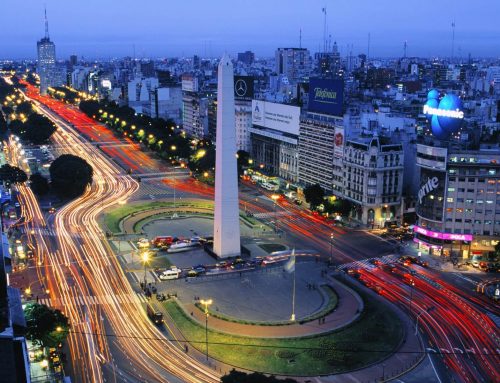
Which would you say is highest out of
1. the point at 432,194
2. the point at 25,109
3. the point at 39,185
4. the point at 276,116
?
the point at 276,116

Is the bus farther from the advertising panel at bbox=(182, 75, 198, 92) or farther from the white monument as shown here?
the advertising panel at bbox=(182, 75, 198, 92)

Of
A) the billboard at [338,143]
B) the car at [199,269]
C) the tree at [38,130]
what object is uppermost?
the billboard at [338,143]

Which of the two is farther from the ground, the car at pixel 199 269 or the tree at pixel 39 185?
the tree at pixel 39 185

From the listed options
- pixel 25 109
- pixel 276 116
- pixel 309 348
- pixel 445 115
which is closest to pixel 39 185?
pixel 276 116

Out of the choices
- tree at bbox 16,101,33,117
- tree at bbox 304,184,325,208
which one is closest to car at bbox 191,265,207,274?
tree at bbox 304,184,325,208

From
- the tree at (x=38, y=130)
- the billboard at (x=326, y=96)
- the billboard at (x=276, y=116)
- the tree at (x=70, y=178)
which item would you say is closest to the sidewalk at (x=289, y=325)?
the billboard at (x=326, y=96)

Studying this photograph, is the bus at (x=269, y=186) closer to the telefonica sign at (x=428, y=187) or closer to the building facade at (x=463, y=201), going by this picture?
the telefonica sign at (x=428, y=187)

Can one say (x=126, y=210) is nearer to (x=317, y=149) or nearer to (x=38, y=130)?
(x=317, y=149)
